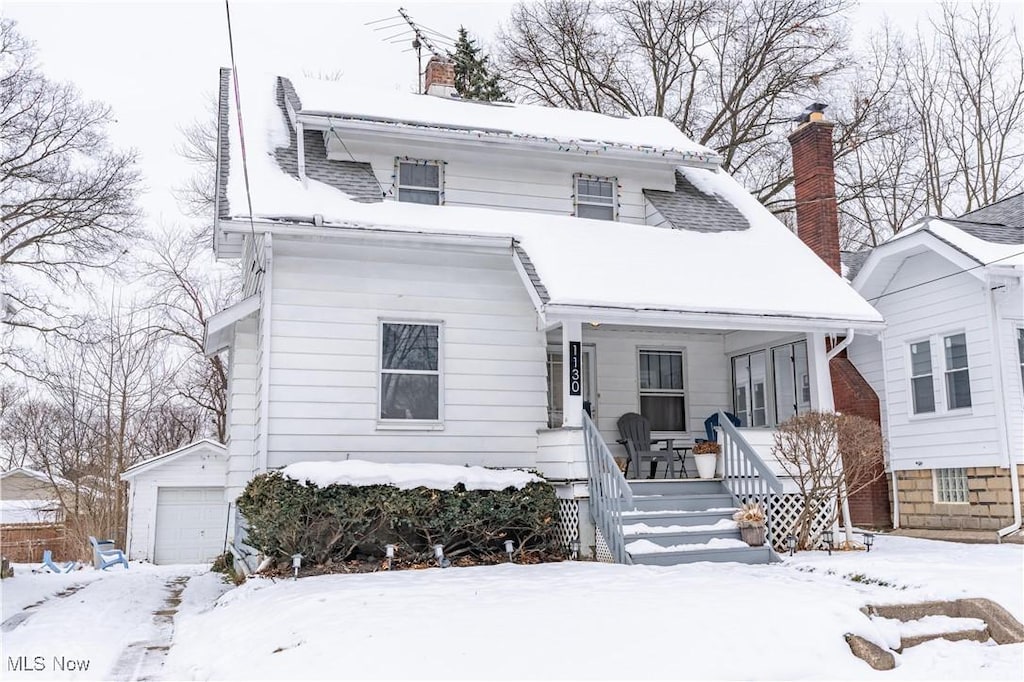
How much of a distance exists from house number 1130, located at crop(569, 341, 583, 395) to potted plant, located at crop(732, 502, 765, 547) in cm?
253

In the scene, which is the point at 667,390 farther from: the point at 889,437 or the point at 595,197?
the point at 889,437

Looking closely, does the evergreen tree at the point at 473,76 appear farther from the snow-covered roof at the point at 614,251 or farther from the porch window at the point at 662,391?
the porch window at the point at 662,391

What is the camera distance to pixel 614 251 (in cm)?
1209

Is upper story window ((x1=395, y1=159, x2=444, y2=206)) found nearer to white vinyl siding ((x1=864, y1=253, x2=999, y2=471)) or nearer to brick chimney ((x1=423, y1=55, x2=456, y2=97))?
brick chimney ((x1=423, y1=55, x2=456, y2=97))

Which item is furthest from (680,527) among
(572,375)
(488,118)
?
(488,118)

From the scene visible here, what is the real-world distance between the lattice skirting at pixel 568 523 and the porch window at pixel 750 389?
452cm

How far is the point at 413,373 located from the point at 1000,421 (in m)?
8.87

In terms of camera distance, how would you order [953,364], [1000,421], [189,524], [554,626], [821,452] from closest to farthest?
[554,626], [821,452], [1000,421], [953,364], [189,524]

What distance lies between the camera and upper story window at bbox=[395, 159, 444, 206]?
12.7 meters

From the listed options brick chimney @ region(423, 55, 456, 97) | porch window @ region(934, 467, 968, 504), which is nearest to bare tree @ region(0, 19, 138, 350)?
brick chimney @ region(423, 55, 456, 97)

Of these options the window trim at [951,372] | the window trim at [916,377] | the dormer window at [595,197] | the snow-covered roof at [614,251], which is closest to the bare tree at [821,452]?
the snow-covered roof at [614,251]

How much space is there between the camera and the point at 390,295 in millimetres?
11227

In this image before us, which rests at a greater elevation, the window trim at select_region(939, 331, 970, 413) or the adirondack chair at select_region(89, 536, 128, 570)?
the window trim at select_region(939, 331, 970, 413)

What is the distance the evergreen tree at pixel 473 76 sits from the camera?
2766cm
